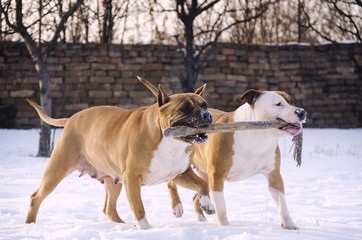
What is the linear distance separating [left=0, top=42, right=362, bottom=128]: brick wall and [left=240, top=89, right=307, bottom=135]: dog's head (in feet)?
30.5

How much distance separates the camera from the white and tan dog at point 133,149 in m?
4.15

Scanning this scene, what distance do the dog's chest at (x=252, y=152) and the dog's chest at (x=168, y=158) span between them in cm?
45

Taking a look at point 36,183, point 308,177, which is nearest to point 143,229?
point 36,183

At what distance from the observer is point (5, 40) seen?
44.6 ft

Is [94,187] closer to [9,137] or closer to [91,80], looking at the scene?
[9,137]

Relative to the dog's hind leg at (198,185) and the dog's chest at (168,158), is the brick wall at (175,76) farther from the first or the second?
the dog's chest at (168,158)

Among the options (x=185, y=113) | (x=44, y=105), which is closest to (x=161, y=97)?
(x=185, y=113)

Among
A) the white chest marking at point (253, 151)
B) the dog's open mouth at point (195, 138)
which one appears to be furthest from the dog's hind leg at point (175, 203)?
the dog's open mouth at point (195, 138)

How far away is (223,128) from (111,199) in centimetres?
155

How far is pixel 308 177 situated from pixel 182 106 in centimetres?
490

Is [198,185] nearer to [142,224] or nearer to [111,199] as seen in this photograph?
[142,224]

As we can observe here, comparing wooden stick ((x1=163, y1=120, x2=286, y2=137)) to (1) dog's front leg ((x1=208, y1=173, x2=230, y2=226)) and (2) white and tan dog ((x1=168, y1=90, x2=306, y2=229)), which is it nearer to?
(2) white and tan dog ((x1=168, y1=90, x2=306, y2=229))

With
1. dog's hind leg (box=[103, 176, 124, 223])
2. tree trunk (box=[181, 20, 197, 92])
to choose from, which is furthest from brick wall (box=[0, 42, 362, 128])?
dog's hind leg (box=[103, 176, 124, 223])

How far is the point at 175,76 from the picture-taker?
1427 cm
